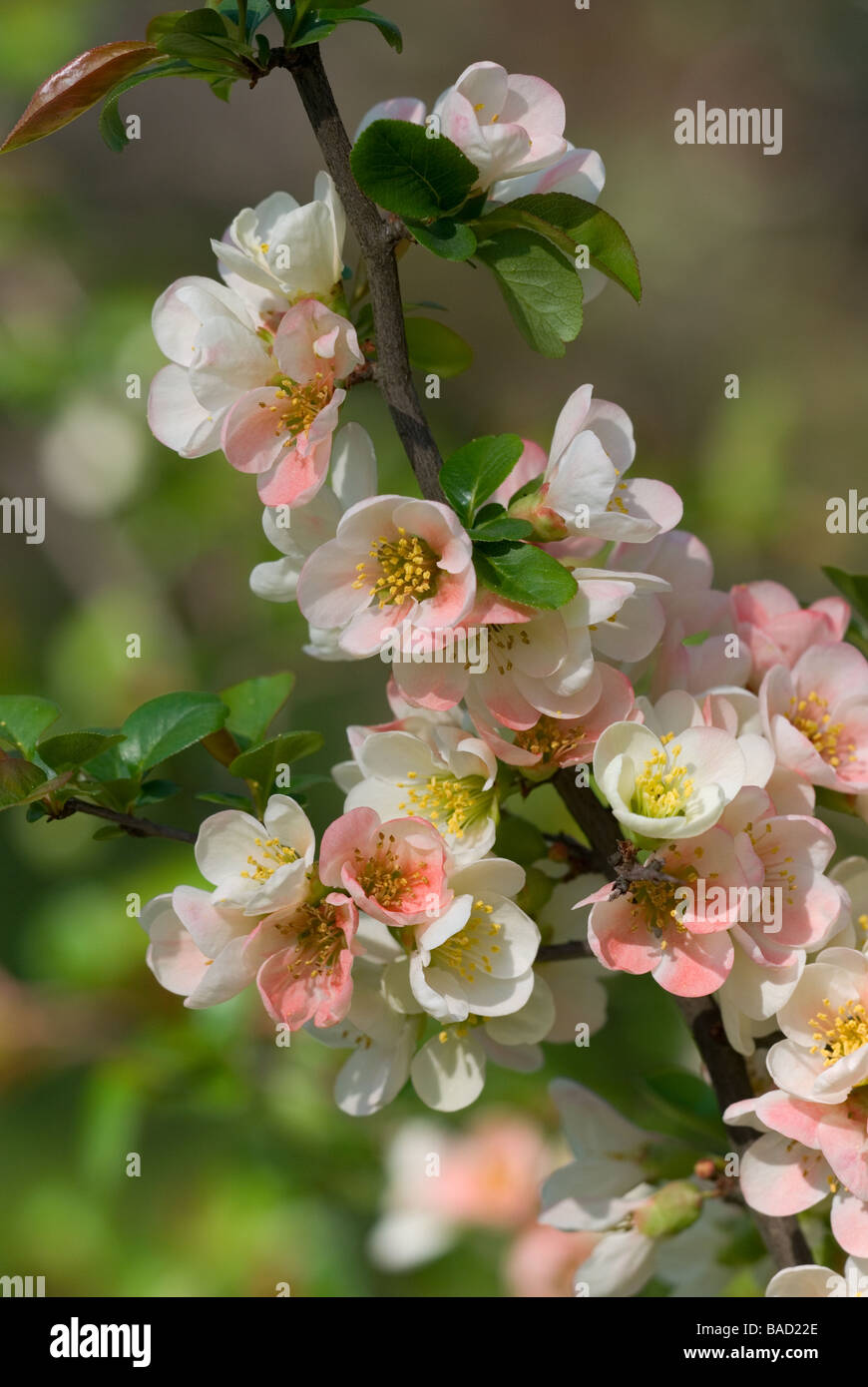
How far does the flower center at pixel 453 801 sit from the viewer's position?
0.59 metres

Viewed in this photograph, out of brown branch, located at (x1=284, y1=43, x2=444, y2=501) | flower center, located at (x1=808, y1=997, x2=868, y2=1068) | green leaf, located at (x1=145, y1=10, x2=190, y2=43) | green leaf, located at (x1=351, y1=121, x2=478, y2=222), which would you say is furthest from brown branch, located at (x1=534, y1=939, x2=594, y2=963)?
green leaf, located at (x1=145, y1=10, x2=190, y2=43)

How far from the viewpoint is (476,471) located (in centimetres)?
54

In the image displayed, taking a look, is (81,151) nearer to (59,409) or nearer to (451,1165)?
(59,409)

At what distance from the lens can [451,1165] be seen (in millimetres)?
1325

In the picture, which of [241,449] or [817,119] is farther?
[817,119]

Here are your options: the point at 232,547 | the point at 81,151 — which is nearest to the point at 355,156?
the point at 232,547

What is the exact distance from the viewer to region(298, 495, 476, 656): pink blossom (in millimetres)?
522

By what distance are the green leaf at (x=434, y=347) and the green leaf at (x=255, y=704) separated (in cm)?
18

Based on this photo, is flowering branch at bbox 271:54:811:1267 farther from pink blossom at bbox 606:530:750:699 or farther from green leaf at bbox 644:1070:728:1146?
green leaf at bbox 644:1070:728:1146

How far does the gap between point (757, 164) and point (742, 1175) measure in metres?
1.96

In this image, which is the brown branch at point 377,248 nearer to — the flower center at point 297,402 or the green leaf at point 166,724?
the flower center at point 297,402

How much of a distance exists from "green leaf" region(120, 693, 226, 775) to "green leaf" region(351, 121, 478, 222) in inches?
9.7

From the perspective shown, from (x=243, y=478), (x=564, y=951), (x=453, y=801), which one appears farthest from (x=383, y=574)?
(x=243, y=478)

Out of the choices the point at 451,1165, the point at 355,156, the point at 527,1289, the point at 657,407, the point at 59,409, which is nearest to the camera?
the point at 355,156
